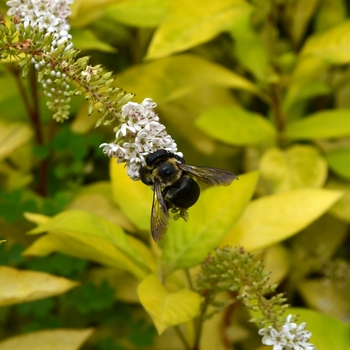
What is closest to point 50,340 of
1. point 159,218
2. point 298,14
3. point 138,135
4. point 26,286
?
point 26,286

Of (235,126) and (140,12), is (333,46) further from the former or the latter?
(140,12)

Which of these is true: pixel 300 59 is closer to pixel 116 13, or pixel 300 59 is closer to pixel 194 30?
pixel 194 30

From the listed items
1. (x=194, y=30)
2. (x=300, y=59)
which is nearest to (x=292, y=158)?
(x=300, y=59)

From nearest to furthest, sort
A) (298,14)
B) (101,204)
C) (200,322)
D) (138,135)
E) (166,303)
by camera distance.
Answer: (138,135)
(166,303)
(200,322)
(101,204)
(298,14)

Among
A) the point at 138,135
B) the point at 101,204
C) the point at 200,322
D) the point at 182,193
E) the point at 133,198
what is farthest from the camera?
the point at 101,204

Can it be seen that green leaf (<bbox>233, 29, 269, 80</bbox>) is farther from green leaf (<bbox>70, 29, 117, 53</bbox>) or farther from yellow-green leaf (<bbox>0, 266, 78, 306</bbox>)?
yellow-green leaf (<bbox>0, 266, 78, 306</bbox>)

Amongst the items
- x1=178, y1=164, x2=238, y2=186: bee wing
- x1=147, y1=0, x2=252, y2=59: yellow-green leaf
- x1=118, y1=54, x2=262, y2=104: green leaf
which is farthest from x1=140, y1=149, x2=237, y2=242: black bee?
x1=118, y1=54, x2=262, y2=104: green leaf
